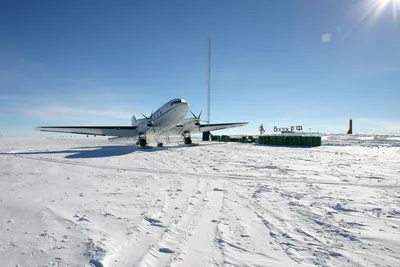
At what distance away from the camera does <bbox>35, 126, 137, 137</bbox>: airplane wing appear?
91.0ft

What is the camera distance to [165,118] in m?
28.2

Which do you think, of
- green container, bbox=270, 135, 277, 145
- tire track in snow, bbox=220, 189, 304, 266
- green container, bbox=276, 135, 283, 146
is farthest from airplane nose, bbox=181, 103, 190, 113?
tire track in snow, bbox=220, 189, 304, 266

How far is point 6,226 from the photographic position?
489 centimetres

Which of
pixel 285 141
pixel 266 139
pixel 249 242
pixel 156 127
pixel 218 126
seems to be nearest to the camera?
pixel 249 242

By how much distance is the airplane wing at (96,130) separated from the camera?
91.0 feet

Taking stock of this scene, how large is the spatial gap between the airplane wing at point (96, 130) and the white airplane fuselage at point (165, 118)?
173 cm

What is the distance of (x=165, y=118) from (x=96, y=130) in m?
9.83

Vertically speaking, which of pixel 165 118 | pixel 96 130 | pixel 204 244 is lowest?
pixel 204 244

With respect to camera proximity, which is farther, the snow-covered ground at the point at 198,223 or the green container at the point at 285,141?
the green container at the point at 285,141

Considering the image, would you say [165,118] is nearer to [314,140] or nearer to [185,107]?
[185,107]

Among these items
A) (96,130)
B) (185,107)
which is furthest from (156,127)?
(96,130)

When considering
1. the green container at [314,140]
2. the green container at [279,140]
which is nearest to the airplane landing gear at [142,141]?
the green container at [279,140]

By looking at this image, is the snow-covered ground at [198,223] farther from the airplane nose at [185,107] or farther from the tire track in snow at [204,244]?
the airplane nose at [185,107]

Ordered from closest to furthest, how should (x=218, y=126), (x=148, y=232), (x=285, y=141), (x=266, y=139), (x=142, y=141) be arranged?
(x=148, y=232), (x=142, y=141), (x=285, y=141), (x=266, y=139), (x=218, y=126)
